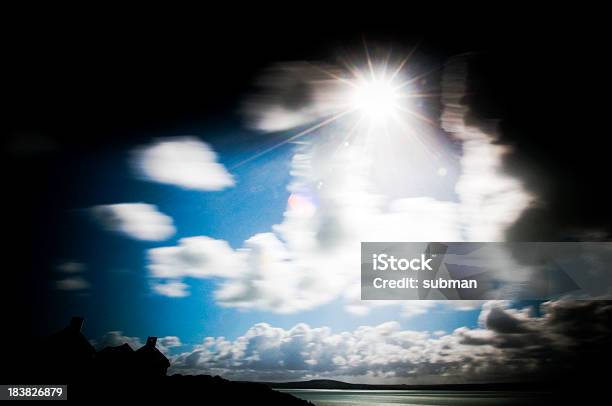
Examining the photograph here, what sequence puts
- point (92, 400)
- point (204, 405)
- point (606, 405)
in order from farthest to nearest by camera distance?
point (606, 405), point (204, 405), point (92, 400)

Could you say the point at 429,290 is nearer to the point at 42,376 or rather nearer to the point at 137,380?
the point at 137,380

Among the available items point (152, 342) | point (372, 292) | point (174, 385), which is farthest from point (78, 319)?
point (372, 292)

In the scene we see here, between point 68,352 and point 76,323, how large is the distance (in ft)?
7.24

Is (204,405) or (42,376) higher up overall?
(42,376)

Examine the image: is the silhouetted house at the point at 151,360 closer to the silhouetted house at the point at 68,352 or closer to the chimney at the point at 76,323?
the silhouetted house at the point at 68,352

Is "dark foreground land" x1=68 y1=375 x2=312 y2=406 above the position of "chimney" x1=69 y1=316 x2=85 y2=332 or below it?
below

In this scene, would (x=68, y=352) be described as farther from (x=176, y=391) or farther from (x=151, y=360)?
(x=176, y=391)

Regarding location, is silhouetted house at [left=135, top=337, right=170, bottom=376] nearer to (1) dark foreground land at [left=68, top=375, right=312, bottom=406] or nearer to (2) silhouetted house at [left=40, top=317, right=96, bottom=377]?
(1) dark foreground land at [left=68, top=375, right=312, bottom=406]

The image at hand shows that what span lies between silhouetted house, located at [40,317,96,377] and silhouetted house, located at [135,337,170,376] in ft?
12.0

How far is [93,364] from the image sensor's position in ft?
85.5

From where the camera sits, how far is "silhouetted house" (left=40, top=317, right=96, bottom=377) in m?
24.4

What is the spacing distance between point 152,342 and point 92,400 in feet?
21.1

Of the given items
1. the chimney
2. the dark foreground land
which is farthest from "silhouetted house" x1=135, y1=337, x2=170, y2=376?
the chimney

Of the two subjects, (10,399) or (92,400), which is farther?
(92,400)
